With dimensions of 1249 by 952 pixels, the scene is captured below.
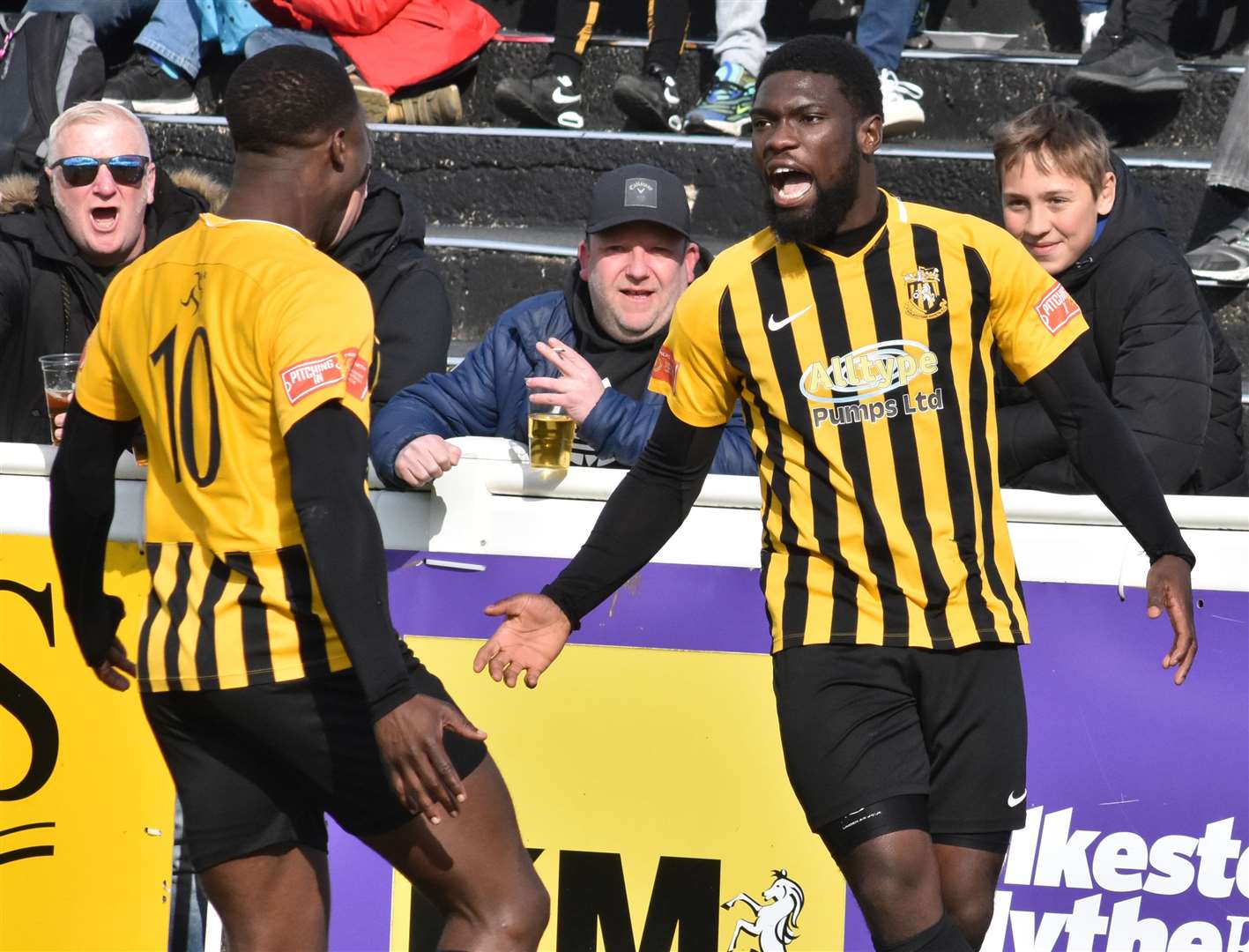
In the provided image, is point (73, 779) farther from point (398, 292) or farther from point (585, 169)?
point (585, 169)

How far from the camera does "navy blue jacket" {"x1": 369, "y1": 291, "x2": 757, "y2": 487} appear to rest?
3848 mm

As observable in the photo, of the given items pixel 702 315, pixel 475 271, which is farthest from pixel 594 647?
pixel 475 271

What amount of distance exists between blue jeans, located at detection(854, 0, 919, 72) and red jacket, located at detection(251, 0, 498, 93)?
1692 millimetres

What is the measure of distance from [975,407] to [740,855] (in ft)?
4.12

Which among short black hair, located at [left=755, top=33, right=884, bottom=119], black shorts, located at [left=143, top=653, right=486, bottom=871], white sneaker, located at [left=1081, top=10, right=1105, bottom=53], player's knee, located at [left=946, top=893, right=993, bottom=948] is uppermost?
white sneaker, located at [left=1081, top=10, right=1105, bottom=53]

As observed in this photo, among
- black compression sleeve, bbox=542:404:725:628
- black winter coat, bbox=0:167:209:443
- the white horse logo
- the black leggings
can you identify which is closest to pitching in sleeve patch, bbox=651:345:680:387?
black compression sleeve, bbox=542:404:725:628

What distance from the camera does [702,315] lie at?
3.05m

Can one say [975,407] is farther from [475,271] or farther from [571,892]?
[475,271]

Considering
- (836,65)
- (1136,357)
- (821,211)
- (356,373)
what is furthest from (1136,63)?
(356,373)

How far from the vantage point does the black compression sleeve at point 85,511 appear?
2.98 metres

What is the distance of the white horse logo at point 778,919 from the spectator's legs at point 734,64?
3.76 meters

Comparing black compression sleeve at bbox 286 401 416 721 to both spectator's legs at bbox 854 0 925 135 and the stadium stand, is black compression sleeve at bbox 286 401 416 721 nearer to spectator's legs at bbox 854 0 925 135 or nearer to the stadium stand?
the stadium stand

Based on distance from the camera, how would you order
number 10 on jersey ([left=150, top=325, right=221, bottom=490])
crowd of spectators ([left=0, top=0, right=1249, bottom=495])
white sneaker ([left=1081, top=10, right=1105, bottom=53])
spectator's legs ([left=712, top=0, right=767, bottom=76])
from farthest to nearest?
white sneaker ([left=1081, top=10, right=1105, bottom=53]), spectator's legs ([left=712, top=0, right=767, bottom=76]), crowd of spectators ([left=0, top=0, right=1249, bottom=495]), number 10 on jersey ([left=150, top=325, right=221, bottom=490])

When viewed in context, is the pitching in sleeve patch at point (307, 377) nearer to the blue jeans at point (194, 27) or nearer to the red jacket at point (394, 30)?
the red jacket at point (394, 30)
